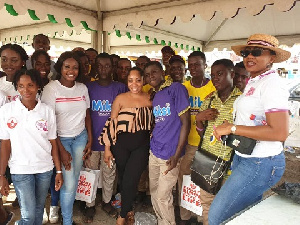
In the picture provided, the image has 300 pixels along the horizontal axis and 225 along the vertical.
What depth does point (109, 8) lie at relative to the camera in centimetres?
425

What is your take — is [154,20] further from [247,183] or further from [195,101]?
[247,183]

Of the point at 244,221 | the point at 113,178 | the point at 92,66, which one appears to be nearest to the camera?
the point at 244,221

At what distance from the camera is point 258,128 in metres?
1.71

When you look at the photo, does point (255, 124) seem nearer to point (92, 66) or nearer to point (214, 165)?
point (214, 165)

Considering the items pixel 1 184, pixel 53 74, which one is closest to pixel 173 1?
pixel 53 74

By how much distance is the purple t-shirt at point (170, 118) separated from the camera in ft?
9.01

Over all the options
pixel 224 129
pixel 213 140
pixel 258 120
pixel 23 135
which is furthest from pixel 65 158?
pixel 258 120

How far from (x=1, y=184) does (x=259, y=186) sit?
212 centimetres

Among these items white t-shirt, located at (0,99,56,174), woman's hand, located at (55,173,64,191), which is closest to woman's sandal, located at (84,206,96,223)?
woman's hand, located at (55,173,64,191)

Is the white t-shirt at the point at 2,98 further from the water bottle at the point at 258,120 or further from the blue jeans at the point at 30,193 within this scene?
the water bottle at the point at 258,120

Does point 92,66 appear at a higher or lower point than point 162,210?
higher

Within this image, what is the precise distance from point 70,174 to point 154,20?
2.48 metres

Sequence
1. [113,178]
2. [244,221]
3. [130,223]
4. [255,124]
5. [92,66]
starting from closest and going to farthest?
1. [244,221]
2. [255,124]
3. [130,223]
4. [113,178]
5. [92,66]

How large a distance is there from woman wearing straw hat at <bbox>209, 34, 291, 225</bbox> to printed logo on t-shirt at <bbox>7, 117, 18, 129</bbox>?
1662mm
